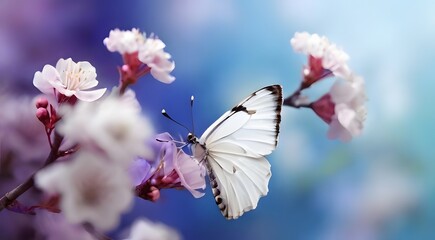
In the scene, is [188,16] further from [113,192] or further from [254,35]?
[113,192]

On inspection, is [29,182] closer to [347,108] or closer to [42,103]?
[42,103]

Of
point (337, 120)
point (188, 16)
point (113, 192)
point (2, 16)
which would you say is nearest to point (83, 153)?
point (113, 192)

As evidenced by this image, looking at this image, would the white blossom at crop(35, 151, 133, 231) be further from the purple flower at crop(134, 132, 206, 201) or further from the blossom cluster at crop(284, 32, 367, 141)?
the blossom cluster at crop(284, 32, 367, 141)

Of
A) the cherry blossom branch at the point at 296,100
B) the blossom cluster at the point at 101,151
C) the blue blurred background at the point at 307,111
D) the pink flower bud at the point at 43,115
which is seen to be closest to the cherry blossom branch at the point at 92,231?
the blossom cluster at the point at 101,151

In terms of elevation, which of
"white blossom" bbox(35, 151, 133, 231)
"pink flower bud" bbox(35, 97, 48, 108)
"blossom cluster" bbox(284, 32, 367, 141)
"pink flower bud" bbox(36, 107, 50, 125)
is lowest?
"white blossom" bbox(35, 151, 133, 231)

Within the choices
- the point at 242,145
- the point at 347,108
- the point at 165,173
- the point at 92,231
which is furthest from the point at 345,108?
the point at 92,231

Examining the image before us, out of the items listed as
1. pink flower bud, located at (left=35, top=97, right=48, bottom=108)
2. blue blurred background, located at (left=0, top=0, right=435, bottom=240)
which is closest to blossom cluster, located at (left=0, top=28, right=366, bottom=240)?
pink flower bud, located at (left=35, top=97, right=48, bottom=108)

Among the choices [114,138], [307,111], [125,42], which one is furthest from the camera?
[307,111]

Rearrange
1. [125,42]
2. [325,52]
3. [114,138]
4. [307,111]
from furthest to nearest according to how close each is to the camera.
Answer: [307,111] < [325,52] < [125,42] < [114,138]
